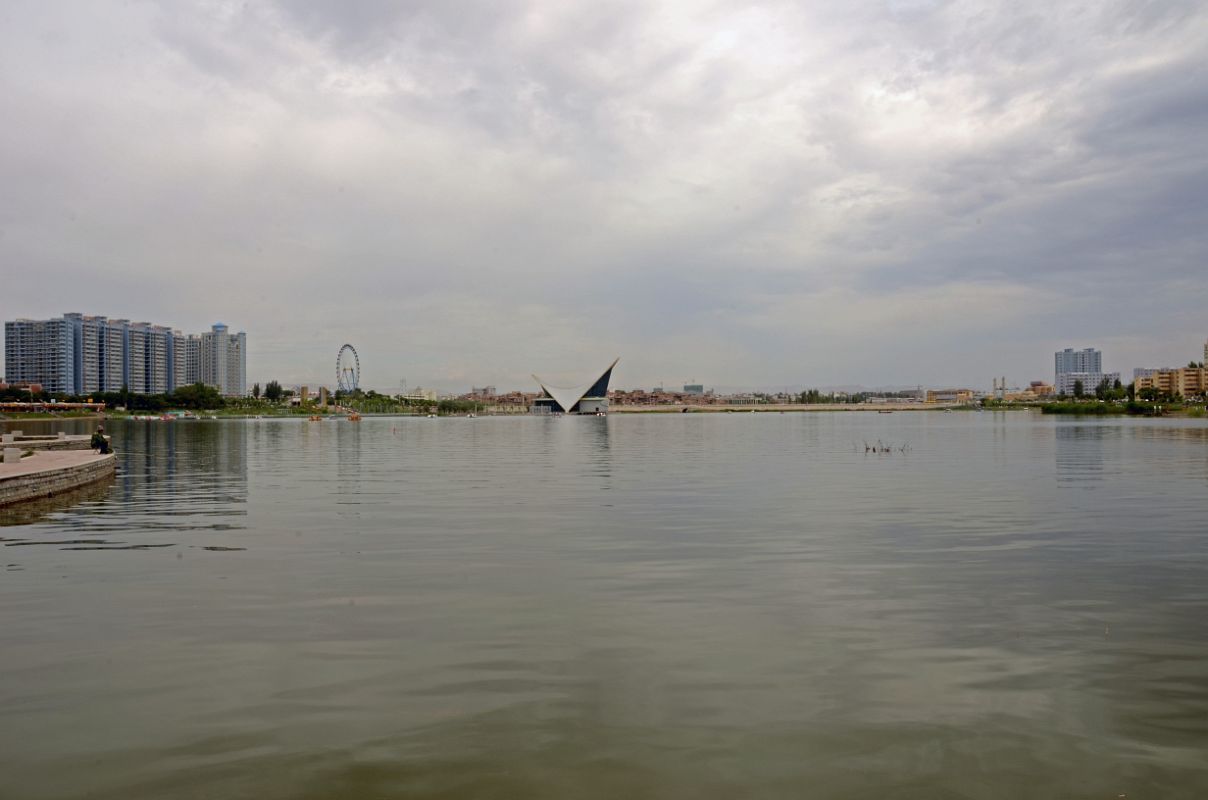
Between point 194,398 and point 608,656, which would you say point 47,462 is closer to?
point 608,656

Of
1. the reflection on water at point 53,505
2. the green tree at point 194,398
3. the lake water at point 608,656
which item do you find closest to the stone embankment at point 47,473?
the reflection on water at point 53,505

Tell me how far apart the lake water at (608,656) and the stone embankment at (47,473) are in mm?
3489

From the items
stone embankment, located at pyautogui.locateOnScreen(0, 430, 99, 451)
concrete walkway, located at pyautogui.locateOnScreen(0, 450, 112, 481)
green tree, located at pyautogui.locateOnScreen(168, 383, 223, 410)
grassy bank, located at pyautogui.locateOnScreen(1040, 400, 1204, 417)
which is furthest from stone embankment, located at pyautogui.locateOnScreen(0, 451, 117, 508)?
green tree, located at pyautogui.locateOnScreen(168, 383, 223, 410)

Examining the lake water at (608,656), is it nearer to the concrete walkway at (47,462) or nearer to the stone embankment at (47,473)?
the stone embankment at (47,473)

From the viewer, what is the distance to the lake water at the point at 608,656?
5691 mm

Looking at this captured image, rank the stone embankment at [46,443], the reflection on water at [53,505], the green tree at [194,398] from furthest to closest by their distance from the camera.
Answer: the green tree at [194,398]
the stone embankment at [46,443]
the reflection on water at [53,505]

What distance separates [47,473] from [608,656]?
74.2 feet

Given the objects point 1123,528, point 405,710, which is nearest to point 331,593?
point 405,710

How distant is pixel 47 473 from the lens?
24.1m

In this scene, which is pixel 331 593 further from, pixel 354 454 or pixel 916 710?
pixel 354 454

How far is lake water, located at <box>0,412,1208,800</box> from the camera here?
569cm

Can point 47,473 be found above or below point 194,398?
below

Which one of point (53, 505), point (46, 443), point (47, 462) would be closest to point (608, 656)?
point (53, 505)

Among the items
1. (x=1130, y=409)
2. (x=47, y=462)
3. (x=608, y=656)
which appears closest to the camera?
(x=608, y=656)
